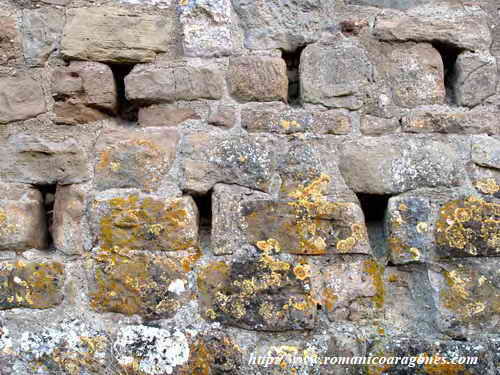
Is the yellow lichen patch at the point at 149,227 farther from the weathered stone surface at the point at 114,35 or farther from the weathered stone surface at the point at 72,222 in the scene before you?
the weathered stone surface at the point at 114,35

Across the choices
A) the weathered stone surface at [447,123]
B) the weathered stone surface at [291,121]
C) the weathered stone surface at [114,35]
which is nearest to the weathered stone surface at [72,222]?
the weathered stone surface at [114,35]

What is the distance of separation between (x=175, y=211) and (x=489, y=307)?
1.05m

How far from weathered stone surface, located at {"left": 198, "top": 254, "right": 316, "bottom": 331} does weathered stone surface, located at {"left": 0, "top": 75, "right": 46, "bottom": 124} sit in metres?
0.80

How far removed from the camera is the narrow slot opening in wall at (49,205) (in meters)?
1.62

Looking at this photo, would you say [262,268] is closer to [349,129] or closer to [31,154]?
[349,129]

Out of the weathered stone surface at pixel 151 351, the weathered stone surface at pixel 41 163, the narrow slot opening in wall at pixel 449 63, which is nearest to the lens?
the weathered stone surface at pixel 151 351

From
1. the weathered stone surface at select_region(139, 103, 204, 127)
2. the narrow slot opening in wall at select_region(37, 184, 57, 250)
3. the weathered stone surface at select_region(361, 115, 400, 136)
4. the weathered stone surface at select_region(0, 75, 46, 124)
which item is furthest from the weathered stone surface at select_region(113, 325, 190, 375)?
the weathered stone surface at select_region(361, 115, 400, 136)

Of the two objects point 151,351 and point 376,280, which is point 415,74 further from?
point 151,351

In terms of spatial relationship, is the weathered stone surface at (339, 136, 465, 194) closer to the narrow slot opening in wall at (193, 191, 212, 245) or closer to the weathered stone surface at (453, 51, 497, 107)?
the weathered stone surface at (453, 51, 497, 107)

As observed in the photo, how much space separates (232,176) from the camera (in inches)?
61.2

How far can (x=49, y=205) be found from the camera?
1.64 m

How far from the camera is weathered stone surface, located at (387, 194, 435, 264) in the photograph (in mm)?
1529

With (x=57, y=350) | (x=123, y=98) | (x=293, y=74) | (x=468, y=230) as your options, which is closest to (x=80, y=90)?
(x=123, y=98)

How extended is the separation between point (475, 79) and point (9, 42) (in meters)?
1.61
